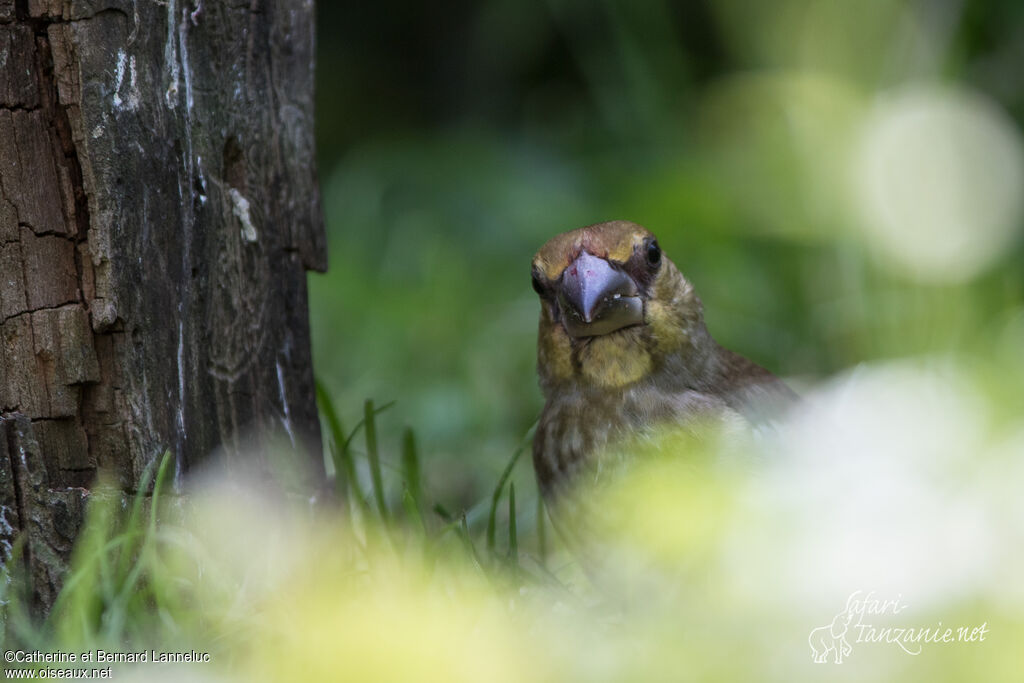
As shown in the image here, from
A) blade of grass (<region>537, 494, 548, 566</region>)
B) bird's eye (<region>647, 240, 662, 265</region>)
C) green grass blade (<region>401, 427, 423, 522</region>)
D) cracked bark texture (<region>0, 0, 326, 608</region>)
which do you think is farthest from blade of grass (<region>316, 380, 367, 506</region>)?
bird's eye (<region>647, 240, 662, 265</region>)

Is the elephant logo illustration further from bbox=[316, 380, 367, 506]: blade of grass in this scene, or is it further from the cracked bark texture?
the cracked bark texture

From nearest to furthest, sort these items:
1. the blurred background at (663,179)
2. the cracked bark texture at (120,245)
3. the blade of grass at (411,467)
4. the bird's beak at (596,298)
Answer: the cracked bark texture at (120,245), the bird's beak at (596,298), the blade of grass at (411,467), the blurred background at (663,179)

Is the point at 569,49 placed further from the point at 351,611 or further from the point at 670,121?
the point at 351,611

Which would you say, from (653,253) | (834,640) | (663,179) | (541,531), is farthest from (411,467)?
(663,179)

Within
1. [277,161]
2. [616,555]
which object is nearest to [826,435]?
[616,555]

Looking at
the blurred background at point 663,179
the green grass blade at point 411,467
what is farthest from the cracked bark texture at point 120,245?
the blurred background at point 663,179

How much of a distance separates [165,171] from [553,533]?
148cm

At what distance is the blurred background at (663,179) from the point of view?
4.54 m

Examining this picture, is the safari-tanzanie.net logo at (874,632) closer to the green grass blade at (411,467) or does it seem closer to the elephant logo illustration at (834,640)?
the elephant logo illustration at (834,640)

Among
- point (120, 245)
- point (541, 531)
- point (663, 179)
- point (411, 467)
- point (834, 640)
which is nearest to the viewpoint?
point (834, 640)

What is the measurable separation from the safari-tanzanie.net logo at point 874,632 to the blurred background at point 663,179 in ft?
4.28

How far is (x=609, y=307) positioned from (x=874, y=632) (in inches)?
41.1

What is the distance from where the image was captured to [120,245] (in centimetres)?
251

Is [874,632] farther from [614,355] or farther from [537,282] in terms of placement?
[537,282]
